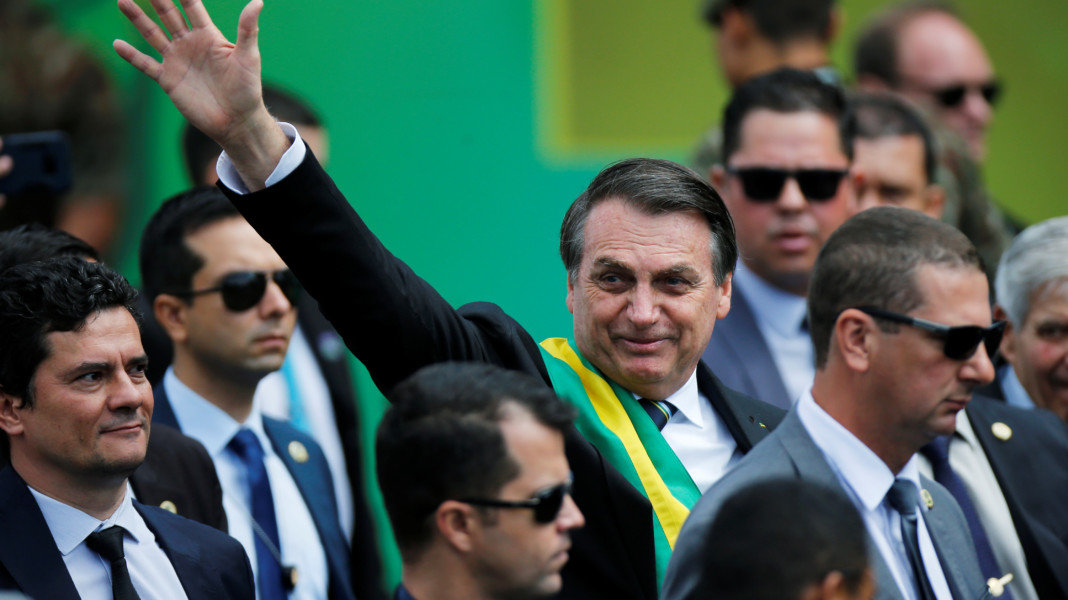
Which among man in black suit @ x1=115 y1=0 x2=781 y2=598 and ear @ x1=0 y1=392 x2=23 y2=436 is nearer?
man in black suit @ x1=115 y1=0 x2=781 y2=598

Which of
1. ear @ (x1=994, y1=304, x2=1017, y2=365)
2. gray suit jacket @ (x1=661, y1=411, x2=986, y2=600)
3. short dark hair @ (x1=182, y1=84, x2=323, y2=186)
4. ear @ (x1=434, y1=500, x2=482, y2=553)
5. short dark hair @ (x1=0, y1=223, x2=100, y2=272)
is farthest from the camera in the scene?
short dark hair @ (x1=182, y1=84, x2=323, y2=186)

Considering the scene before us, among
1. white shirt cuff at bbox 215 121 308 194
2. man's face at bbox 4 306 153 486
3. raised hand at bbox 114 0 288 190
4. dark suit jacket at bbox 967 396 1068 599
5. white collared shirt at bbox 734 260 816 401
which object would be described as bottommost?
dark suit jacket at bbox 967 396 1068 599

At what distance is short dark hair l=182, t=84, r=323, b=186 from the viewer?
220 inches

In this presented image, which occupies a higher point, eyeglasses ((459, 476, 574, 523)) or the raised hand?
the raised hand

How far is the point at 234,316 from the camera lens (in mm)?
4359

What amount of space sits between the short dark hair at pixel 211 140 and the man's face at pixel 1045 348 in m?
3.03

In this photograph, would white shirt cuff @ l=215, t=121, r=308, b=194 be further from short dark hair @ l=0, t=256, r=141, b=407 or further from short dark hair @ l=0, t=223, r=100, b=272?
short dark hair @ l=0, t=223, r=100, b=272

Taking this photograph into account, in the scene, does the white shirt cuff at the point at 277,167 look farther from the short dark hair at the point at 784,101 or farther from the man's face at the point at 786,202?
the short dark hair at the point at 784,101

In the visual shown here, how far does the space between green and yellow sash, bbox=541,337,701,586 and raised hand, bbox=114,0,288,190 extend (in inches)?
38.4

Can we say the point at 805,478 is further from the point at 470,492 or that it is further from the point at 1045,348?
the point at 1045,348

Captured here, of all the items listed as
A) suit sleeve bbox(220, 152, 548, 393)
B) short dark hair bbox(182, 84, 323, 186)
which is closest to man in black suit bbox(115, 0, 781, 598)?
suit sleeve bbox(220, 152, 548, 393)

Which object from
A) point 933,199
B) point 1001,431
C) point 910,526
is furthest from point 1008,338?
point 910,526

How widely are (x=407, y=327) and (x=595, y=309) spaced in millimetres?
657

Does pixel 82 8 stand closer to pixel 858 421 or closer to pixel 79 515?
pixel 79 515
